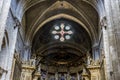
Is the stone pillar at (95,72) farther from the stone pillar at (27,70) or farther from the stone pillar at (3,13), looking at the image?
the stone pillar at (3,13)

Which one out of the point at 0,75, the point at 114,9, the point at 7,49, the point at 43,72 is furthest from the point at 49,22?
the point at 114,9

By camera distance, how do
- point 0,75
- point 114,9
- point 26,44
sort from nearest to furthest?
point 114,9
point 0,75
point 26,44

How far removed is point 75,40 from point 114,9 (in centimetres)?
1313

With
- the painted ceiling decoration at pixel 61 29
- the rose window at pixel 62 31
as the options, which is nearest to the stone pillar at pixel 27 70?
the painted ceiling decoration at pixel 61 29

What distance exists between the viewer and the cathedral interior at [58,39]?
14.1m

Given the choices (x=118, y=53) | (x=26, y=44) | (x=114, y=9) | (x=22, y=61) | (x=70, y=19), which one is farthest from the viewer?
(x=70, y=19)

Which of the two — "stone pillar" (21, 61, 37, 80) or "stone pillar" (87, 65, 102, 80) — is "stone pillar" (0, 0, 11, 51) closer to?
"stone pillar" (21, 61, 37, 80)

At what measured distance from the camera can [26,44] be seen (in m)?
20.5

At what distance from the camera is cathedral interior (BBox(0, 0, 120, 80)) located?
1414 centimetres

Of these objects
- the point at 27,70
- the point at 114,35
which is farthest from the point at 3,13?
the point at 27,70

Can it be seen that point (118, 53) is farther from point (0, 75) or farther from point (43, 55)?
point (43, 55)

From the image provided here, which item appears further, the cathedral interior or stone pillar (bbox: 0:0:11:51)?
the cathedral interior

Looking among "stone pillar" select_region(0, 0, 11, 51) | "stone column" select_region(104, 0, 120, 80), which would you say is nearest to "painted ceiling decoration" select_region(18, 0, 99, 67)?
"stone pillar" select_region(0, 0, 11, 51)

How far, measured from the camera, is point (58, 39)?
24.5m
